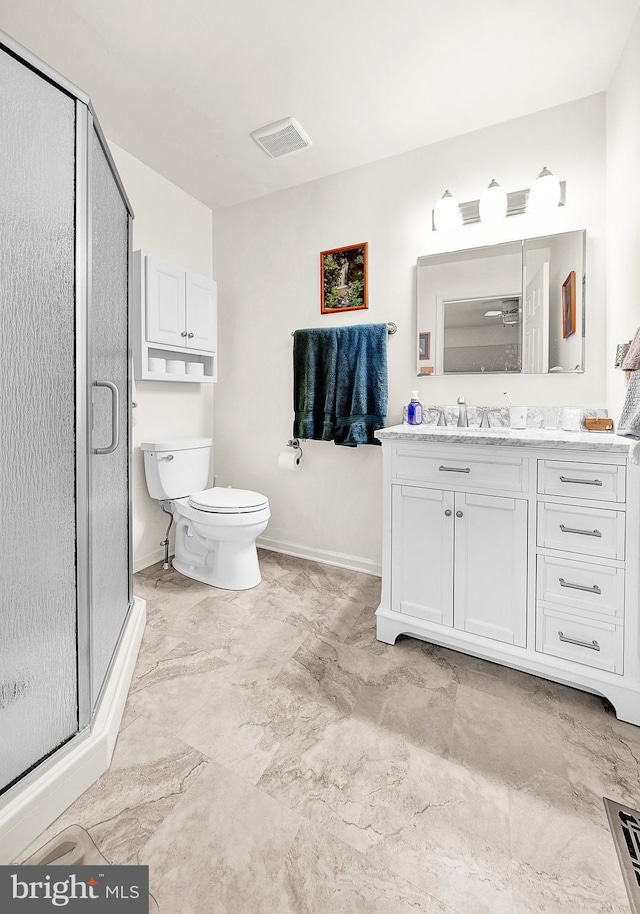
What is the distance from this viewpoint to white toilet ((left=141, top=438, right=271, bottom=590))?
2.09 meters

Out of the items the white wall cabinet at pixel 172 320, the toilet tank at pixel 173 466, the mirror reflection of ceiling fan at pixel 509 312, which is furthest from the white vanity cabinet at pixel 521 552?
the white wall cabinet at pixel 172 320

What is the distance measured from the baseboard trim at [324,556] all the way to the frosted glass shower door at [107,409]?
122cm

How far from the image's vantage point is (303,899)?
32.3 inches

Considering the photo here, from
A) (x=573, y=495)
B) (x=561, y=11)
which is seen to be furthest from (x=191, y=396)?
(x=561, y=11)

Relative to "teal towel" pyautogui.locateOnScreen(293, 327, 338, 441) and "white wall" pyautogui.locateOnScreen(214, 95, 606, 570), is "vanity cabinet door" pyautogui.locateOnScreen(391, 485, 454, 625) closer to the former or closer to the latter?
"white wall" pyautogui.locateOnScreen(214, 95, 606, 570)

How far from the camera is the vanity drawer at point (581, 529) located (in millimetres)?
1314

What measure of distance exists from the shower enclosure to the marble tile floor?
0.96 feet

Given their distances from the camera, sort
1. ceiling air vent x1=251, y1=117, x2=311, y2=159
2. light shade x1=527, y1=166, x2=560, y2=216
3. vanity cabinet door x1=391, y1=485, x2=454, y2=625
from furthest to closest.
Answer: ceiling air vent x1=251, y1=117, x2=311, y2=159, light shade x1=527, y1=166, x2=560, y2=216, vanity cabinet door x1=391, y1=485, x2=454, y2=625

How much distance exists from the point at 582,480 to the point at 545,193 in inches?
52.3

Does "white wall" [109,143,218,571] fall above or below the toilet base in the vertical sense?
above

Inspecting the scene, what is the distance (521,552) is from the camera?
1.46m

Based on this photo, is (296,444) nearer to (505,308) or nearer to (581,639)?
(505,308)

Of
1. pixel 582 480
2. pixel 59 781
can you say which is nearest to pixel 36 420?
pixel 59 781

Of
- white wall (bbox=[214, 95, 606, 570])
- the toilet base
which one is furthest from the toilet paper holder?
the toilet base
